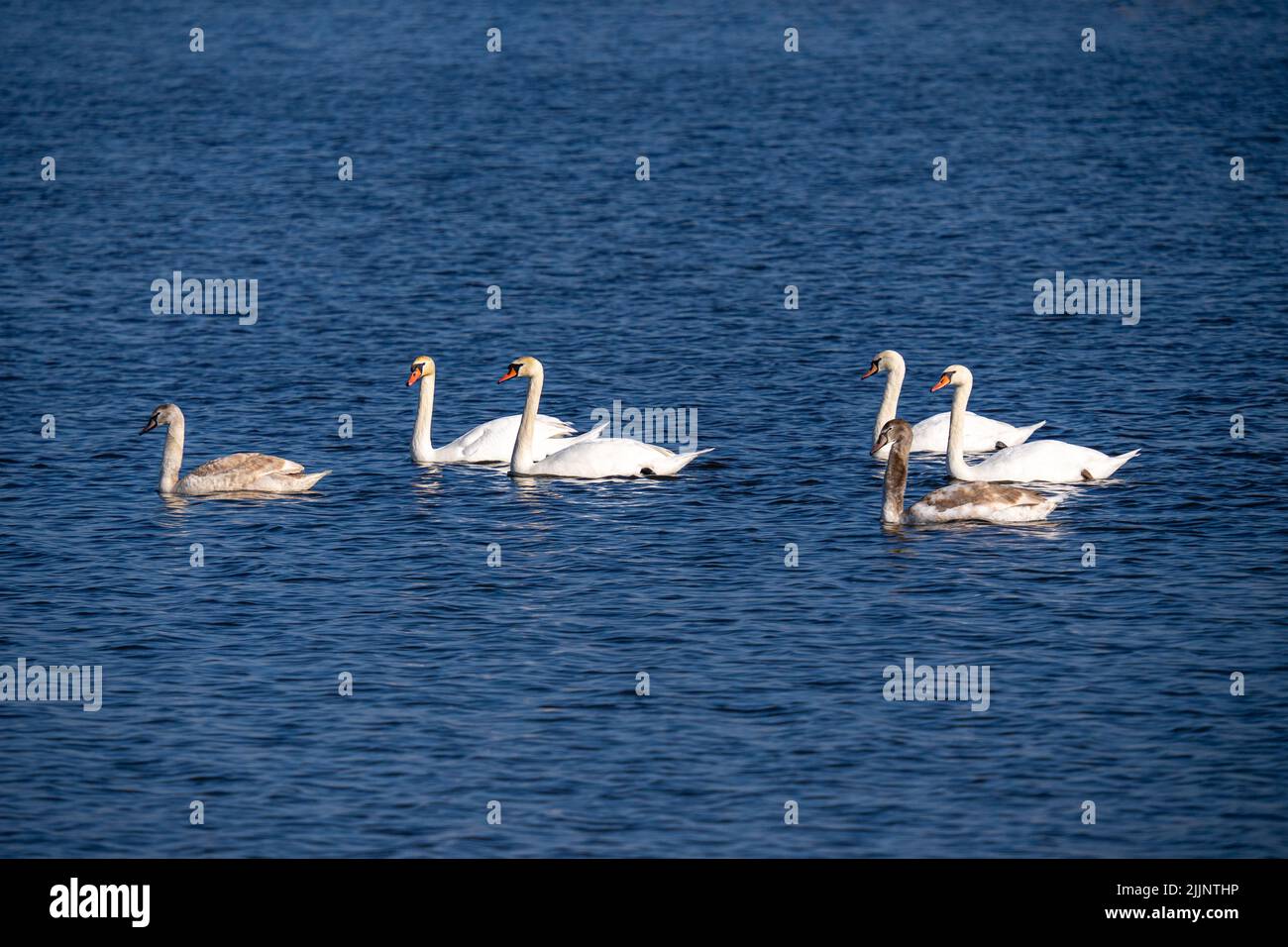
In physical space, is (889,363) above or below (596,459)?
above

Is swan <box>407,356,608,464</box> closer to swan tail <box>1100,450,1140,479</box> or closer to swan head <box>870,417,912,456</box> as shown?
swan head <box>870,417,912,456</box>

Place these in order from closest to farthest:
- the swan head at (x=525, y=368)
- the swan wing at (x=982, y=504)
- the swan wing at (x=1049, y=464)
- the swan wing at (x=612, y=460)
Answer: the swan wing at (x=982, y=504) < the swan wing at (x=1049, y=464) < the swan wing at (x=612, y=460) < the swan head at (x=525, y=368)

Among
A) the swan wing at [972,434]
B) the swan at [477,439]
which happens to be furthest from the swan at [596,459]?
the swan wing at [972,434]

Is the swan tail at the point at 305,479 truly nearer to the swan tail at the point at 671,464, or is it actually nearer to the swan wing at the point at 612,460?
the swan wing at the point at 612,460

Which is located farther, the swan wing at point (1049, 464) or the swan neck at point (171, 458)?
the swan neck at point (171, 458)

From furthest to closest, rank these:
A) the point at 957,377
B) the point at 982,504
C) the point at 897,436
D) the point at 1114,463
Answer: the point at 957,377
the point at 1114,463
the point at 897,436
the point at 982,504

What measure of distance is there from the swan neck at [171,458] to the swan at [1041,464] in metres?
9.74

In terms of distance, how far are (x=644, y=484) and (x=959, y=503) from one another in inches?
173

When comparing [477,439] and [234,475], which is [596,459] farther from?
[234,475]

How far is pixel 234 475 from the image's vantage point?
27.5m

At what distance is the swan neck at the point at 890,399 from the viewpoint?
30.1 metres

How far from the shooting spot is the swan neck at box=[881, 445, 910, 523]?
26.0 metres

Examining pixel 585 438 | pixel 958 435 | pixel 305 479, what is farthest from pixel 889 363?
pixel 305 479

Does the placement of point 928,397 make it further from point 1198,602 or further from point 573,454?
point 1198,602
